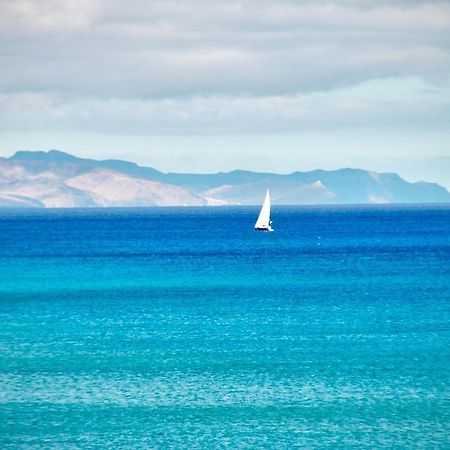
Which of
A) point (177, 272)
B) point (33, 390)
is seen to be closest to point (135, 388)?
point (33, 390)

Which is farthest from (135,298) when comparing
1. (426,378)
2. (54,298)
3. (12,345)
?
(426,378)

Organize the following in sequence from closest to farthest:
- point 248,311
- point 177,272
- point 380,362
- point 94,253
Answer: point 380,362 < point 248,311 < point 177,272 < point 94,253

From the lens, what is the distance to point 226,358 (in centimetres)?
5472

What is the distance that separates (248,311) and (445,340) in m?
18.8

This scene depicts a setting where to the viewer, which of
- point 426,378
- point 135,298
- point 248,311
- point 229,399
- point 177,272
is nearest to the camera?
point 229,399

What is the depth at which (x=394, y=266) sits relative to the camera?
115m

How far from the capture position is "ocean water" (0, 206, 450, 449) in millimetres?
40656

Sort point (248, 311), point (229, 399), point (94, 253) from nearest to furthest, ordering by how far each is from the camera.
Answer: point (229, 399)
point (248, 311)
point (94, 253)

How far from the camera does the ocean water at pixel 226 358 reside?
133 feet

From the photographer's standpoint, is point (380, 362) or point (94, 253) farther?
point (94, 253)

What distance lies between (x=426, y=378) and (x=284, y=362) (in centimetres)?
825

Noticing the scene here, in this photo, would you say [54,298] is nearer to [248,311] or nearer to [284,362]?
[248,311]

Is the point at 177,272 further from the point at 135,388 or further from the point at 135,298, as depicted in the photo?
the point at 135,388

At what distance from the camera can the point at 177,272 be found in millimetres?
107875
